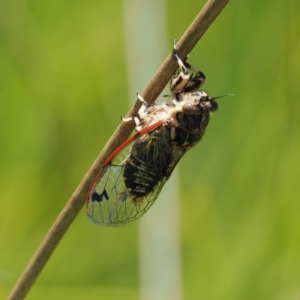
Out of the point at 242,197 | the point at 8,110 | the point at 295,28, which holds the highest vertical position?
the point at 295,28

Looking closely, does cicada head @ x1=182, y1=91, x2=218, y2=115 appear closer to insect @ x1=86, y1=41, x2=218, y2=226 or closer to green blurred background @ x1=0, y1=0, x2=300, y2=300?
insect @ x1=86, y1=41, x2=218, y2=226

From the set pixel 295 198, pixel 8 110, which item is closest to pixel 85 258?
pixel 8 110

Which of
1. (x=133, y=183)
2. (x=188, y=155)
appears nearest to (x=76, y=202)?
(x=133, y=183)

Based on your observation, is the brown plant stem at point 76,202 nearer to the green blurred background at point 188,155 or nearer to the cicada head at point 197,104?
the cicada head at point 197,104

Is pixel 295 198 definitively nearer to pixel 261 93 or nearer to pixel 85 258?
pixel 261 93

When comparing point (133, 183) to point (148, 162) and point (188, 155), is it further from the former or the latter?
point (188, 155)

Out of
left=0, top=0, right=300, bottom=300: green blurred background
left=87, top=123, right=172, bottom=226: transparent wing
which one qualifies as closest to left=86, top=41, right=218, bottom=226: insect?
left=87, top=123, right=172, bottom=226: transparent wing

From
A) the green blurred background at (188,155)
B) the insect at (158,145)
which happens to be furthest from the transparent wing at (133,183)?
the green blurred background at (188,155)
